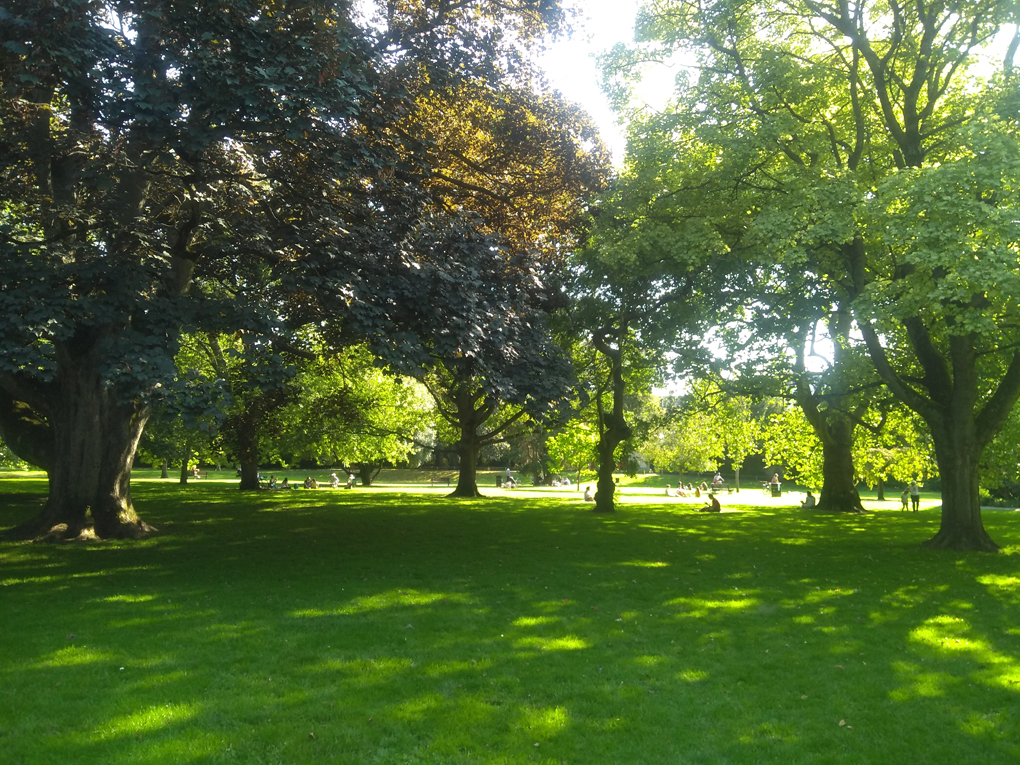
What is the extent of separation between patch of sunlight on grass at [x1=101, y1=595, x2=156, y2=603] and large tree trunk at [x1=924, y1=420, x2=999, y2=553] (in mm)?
14961

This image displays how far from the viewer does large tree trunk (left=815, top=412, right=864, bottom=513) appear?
28125mm

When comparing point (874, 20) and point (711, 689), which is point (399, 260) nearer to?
point (711, 689)

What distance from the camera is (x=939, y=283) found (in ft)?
39.0

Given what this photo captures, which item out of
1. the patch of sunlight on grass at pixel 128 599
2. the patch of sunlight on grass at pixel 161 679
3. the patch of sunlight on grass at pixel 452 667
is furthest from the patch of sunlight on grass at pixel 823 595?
the patch of sunlight on grass at pixel 128 599

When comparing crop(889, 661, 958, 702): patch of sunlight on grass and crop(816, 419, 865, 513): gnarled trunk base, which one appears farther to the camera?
crop(816, 419, 865, 513): gnarled trunk base

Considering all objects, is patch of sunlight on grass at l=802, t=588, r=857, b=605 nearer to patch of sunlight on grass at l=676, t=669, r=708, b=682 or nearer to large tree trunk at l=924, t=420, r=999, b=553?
patch of sunlight on grass at l=676, t=669, r=708, b=682

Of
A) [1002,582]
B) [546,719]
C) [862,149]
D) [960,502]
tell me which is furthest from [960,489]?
[546,719]

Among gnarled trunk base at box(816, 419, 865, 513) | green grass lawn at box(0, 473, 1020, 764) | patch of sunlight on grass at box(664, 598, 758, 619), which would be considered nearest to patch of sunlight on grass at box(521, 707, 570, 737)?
green grass lawn at box(0, 473, 1020, 764)

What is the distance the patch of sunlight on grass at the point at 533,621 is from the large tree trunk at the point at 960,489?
10787 mm

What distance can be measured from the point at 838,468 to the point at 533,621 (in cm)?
2420

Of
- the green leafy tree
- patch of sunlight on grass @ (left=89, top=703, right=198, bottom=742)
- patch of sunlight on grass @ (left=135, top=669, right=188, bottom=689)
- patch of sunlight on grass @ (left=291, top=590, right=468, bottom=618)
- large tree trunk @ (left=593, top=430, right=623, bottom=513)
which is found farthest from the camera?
the green leafy tree

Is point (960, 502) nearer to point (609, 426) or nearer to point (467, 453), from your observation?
point (609, 426)

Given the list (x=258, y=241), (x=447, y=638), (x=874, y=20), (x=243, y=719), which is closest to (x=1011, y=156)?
(x=874, y=20)

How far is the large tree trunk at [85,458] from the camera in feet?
46.8
